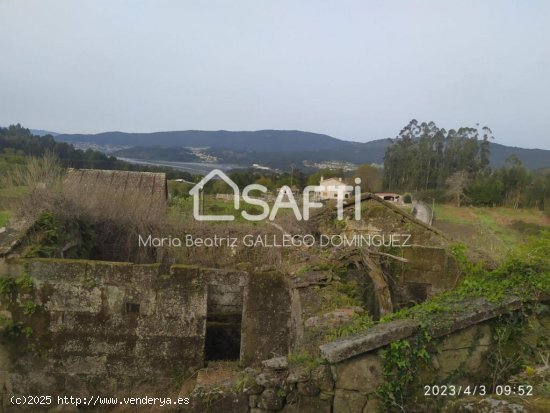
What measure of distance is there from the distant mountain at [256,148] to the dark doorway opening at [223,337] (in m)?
68.2

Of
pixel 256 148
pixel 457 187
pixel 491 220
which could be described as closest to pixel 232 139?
pixel 256 148

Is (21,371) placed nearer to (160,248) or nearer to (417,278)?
(160,248)

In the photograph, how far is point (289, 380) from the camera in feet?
11.5

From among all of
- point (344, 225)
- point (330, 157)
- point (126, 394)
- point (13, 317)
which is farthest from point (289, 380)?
point (330, 157)

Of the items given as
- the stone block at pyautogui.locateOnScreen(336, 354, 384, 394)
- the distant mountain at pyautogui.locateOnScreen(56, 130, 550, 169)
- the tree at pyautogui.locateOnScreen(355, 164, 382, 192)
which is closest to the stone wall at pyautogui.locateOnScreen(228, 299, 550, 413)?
the stone block at pyautogui.locateOnScreen(336, 354, 384, 394)

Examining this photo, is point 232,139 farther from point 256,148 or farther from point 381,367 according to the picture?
point 381,367

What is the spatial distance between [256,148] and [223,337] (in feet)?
435

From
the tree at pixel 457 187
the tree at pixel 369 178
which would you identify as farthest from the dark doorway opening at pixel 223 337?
the tree at pixel 457 187

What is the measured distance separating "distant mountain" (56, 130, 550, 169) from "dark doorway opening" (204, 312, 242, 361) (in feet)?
224

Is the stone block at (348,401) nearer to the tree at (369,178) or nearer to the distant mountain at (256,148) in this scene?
the tree at (369,178)

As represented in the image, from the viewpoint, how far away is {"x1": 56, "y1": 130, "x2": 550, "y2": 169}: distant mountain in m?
90.4

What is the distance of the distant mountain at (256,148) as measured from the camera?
90.4m

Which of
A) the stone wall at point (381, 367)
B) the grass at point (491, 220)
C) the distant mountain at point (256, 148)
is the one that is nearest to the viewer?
the stone wall at point (381, 367)

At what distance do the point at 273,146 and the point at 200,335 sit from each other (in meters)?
136
